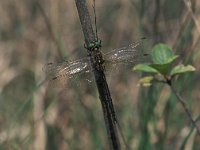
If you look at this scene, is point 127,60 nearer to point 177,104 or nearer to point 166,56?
point 166,56

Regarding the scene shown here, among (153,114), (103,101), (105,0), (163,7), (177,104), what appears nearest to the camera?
(103,101)

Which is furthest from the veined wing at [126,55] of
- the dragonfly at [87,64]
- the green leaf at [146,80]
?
the green leaf at [146,80]

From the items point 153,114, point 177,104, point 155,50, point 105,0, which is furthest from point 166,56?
point 105,0

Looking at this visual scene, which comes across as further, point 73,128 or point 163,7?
point 163,7

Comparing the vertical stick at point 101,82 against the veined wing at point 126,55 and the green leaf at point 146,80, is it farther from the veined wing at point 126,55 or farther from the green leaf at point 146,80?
the green leaf at point 146,80

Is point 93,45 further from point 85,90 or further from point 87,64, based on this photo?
point 85,90

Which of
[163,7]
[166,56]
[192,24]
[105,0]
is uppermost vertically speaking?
[105,0]
